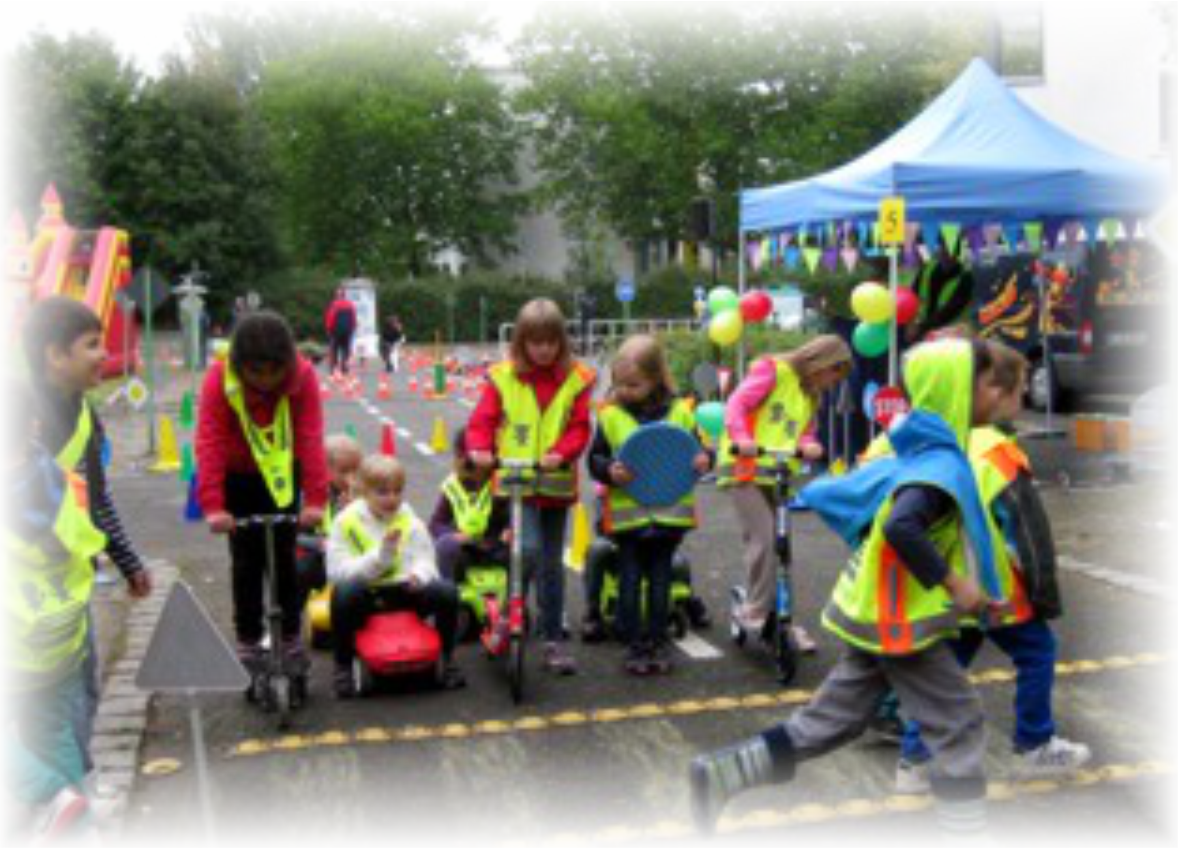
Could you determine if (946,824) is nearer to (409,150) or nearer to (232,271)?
(232,271)

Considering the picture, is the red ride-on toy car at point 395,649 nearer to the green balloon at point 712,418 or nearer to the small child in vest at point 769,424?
the small child in vest at point 769,424

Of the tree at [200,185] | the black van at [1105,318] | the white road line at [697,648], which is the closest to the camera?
the white road line at [697,648]

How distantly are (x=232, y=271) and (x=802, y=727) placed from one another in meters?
49.6

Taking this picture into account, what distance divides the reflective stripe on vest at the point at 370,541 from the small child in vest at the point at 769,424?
1562mm

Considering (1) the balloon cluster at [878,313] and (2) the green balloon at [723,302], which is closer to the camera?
(2) the green balloon at [723,302]

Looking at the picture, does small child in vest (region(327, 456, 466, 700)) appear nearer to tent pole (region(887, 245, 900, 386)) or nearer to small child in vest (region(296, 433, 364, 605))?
small child in vest (region(296, 433, 364, 605))

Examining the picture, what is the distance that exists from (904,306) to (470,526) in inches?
207

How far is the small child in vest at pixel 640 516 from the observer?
6.69 metres

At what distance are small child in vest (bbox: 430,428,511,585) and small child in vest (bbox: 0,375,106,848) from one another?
Result: 3000mm

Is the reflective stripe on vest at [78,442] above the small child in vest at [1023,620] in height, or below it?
above

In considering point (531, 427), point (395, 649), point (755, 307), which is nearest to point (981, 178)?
point (755, 307)

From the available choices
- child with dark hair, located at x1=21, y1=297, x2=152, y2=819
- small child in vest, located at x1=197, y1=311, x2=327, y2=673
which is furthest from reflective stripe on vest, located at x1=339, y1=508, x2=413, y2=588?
child with dark hair, located at x1=21, y1=297, x2=152, y2=819

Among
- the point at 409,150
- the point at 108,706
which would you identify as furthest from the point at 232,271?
the point at 108,706

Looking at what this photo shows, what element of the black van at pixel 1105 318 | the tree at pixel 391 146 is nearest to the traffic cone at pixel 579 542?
the black van at pixel 1105 318
